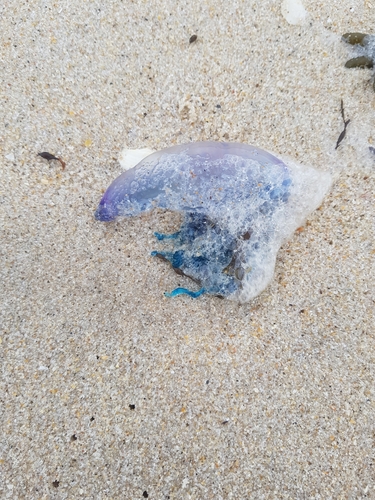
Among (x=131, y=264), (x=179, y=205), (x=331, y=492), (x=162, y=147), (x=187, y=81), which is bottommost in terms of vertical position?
(x=331, y=492)

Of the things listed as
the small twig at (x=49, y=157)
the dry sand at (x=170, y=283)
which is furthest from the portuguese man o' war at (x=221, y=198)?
the small twig at (x=49, y=157)

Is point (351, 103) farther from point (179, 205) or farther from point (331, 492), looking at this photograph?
point (331, 492)

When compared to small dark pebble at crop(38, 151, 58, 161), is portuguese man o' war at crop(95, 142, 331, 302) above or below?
below

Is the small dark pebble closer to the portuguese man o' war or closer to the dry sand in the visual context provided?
the dry sand

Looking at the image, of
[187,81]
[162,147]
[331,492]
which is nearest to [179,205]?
[162,147]

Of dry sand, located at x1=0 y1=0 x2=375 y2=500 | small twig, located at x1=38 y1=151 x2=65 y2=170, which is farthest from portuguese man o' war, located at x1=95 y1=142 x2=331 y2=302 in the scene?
small twig, located at x1=38 y1=151 x2=65 y2=170

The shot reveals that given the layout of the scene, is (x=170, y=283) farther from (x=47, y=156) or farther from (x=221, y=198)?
(x=47, y=156)
